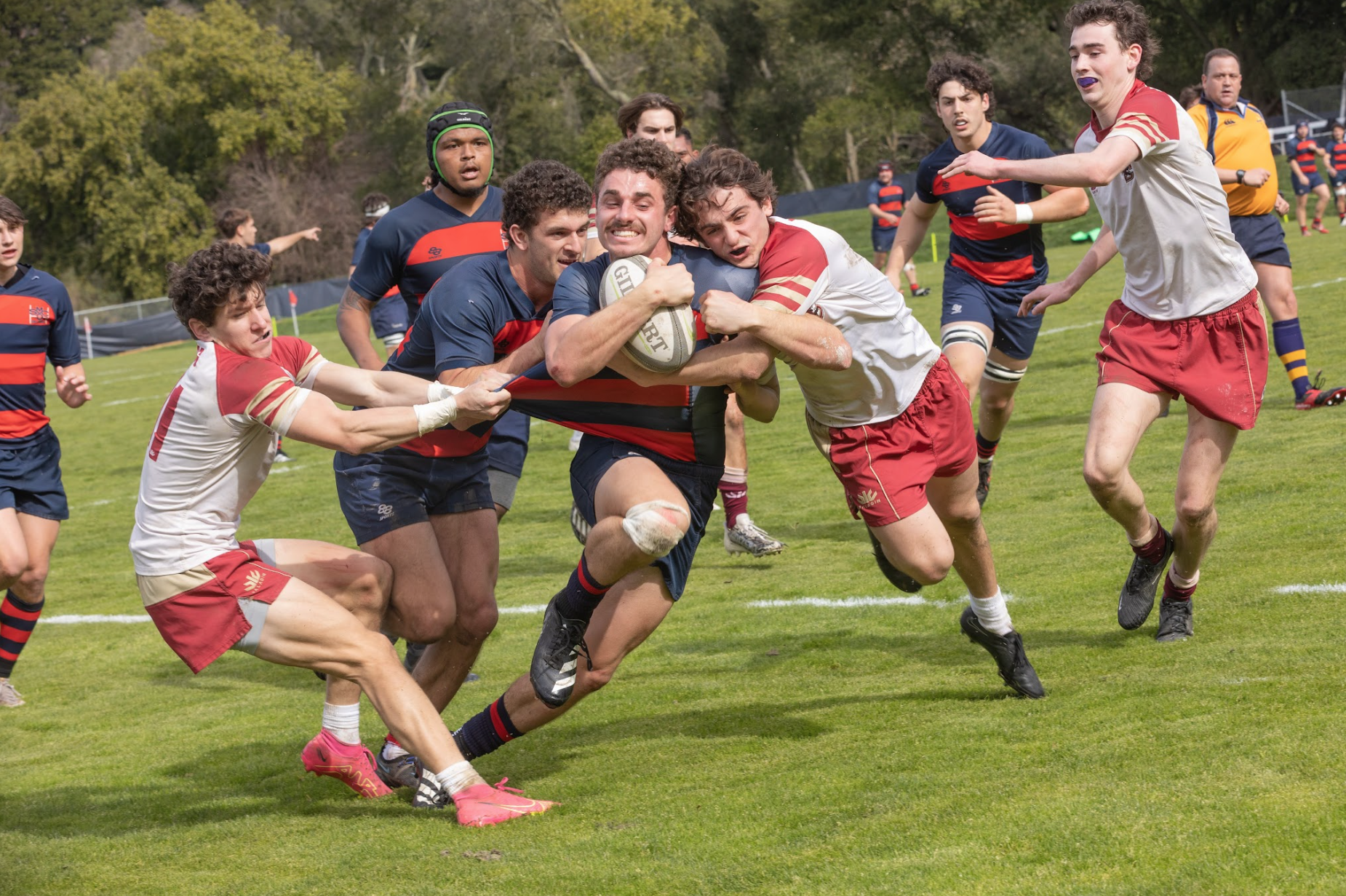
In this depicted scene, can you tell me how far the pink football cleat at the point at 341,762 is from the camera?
16.9 ft

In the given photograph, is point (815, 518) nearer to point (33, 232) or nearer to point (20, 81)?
point (33, 232)

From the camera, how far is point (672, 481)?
4.93 metres

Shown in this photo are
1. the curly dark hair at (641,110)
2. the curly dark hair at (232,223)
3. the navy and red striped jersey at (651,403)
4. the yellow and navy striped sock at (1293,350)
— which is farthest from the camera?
the curly dark hair at (232,223)

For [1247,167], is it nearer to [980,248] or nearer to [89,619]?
[980,248]

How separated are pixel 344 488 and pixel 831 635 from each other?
8.06ft

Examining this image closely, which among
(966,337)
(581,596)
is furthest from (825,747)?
(966,337)

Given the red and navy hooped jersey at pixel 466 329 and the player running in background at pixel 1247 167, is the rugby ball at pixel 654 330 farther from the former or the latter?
the player running in background at pixel 1247 167

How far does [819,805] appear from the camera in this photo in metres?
4.33

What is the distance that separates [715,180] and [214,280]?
1718 millimetres

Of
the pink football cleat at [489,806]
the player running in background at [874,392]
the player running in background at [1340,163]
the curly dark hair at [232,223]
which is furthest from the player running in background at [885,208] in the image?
the pink football cleat at [489,806]

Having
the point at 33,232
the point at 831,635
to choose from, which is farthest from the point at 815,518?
the point at 33,232

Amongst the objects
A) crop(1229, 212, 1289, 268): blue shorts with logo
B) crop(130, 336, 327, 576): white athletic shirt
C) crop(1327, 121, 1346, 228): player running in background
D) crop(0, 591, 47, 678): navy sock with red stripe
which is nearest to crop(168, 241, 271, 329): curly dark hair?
crop(130, 336, 327, 576): white athletic shirt

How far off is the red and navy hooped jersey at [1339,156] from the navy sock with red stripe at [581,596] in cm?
2698

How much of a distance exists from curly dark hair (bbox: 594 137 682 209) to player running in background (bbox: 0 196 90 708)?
12.8 feet
